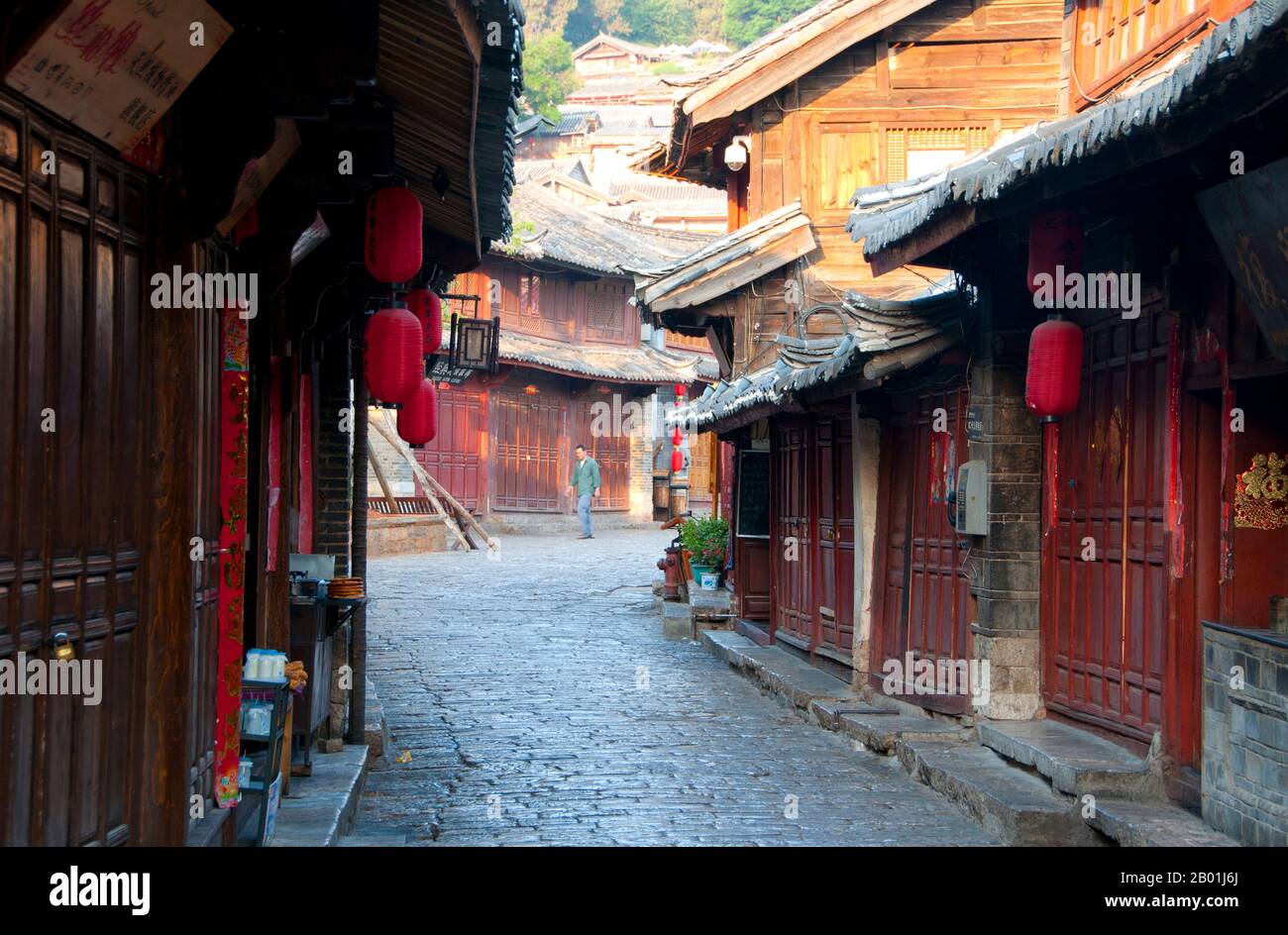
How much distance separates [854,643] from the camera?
1238cm

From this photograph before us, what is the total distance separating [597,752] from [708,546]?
31.7 ft

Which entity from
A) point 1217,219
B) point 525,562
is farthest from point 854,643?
point 525,562

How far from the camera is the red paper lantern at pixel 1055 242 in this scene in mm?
8031

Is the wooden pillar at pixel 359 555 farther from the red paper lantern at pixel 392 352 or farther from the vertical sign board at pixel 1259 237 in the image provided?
the vertical sign board at pixel 1259 237

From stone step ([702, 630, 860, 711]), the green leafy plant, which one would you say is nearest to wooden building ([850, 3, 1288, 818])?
stone step ([702, 630, 860, 711])

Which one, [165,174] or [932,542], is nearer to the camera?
[165,174]

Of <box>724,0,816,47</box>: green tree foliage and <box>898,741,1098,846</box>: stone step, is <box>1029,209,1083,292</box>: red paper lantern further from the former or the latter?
<box>724,0,816,47</box>: green tree foliage

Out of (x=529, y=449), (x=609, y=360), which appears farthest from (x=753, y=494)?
(x=609, y=360)

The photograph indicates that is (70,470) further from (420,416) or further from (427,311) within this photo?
(427,311)

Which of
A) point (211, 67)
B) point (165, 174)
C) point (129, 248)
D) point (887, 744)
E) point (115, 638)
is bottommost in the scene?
point (887, 744)

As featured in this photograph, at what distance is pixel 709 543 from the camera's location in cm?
1977

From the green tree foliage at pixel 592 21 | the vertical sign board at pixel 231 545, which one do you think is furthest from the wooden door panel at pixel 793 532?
the green tree foliage at pixel 592 21
